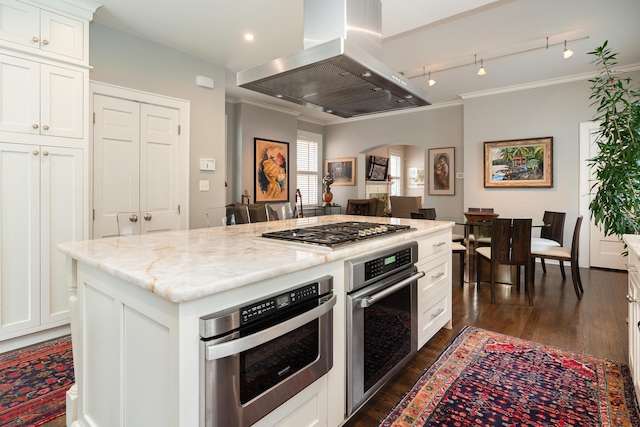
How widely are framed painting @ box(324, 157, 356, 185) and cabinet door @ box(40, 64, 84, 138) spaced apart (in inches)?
219

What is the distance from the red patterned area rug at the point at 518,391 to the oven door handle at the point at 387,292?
0.63 meters

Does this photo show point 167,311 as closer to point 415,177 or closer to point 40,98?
point 40,98

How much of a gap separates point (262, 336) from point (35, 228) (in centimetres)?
249

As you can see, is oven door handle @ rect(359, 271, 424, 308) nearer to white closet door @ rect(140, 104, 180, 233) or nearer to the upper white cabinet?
white closet door @ rect(140, 104, 180, 233)

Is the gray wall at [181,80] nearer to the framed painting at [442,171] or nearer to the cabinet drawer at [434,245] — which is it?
the cabinet drawer at [434,245]

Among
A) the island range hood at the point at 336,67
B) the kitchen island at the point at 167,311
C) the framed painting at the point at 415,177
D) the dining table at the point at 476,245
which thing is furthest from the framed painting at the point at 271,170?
the framed painting at the point at 415,177

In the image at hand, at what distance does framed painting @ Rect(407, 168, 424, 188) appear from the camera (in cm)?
1071

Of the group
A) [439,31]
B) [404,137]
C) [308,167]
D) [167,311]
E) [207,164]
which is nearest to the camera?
[167,311]

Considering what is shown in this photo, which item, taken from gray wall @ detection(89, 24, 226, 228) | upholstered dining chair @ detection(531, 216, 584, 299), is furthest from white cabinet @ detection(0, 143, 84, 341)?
upholstered dining chair @ detection(531, 216, 584, 299)

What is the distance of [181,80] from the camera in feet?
12.5

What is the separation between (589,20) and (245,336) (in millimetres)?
4254

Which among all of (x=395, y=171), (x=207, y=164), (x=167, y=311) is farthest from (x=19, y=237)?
(x=395, y=171)

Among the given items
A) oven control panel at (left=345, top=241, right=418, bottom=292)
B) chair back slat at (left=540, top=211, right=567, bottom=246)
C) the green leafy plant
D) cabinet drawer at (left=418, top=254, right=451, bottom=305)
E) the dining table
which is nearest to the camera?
oven control panel at (left=345, top=241, right=418, bottom=292)

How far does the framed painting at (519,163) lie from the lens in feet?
16.6
